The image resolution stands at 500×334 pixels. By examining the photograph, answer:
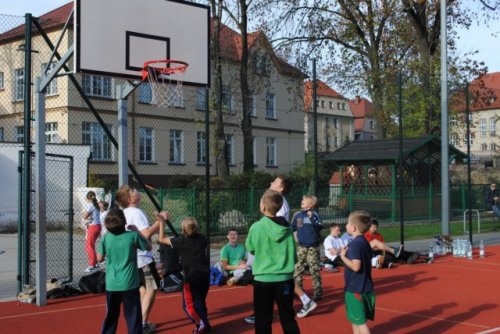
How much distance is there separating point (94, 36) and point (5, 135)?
21.4 meters

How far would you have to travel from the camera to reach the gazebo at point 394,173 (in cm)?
2214

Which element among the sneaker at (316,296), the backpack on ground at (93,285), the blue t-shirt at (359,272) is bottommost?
the sneaker at (316,296)

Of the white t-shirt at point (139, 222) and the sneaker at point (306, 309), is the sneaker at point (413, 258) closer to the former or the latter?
the sneaker at point (306, 309)

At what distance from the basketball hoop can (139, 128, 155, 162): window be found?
78.7 ft

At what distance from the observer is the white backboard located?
8.88 meters

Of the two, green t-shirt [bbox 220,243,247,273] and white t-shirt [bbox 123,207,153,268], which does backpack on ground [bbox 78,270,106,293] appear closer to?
green t-shirt [bbox 220,243,247,273]

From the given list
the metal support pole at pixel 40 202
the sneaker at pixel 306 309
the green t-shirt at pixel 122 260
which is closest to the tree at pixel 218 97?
the metal support pole at pixel 40 202

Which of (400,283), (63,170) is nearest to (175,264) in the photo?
(400,283)

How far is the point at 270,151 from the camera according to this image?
42.8m

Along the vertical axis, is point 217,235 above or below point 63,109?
below

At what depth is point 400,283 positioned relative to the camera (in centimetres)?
1102

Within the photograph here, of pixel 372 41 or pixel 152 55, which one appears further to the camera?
pixel 372 41

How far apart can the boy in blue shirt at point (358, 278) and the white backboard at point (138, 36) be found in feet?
16.1

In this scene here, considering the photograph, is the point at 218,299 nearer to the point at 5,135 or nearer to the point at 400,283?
the point at 400,283
